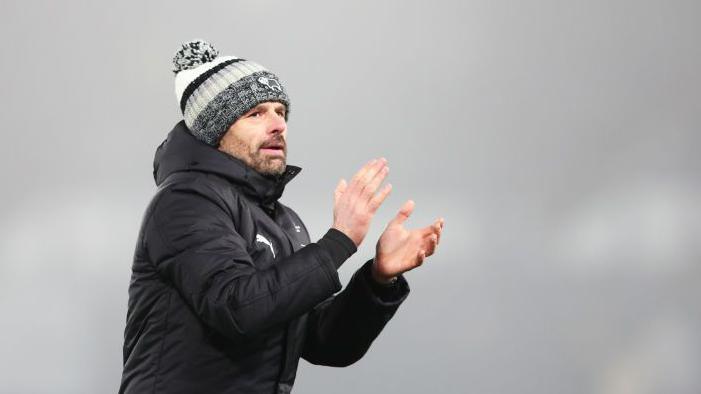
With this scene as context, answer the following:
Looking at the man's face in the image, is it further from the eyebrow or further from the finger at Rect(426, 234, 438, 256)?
the finger at Rect(426, 234, 438, 256)

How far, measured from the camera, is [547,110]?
153 inches

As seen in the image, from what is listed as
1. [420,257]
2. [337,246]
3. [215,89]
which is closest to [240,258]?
[337,246]

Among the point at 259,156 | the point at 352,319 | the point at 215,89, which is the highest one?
the point at 215,89

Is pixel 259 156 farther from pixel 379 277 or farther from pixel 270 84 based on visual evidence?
pixel 379 277

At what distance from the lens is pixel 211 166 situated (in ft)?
6.48

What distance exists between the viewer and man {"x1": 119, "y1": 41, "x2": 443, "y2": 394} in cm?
175

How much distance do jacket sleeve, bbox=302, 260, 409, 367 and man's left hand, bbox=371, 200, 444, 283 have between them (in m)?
0.09

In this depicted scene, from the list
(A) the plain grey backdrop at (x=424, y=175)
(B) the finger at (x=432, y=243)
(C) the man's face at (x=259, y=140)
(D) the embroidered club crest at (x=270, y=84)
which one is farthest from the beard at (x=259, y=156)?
(A) the plain grey backdrop at (x=424, y=175)

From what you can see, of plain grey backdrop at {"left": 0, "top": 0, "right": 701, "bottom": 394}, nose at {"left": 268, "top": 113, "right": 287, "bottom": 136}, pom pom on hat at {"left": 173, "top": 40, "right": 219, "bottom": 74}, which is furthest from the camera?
plain grey backdrop at {"left": 0, "top": 0, "right": 701, "bottom": 394}

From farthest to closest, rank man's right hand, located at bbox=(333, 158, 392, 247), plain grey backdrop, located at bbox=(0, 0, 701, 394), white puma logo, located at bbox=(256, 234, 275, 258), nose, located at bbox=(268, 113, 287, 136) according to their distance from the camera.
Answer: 1. plain grey backdrop, located at bbox=(0, 0, 701, 394)
2. nose, located at bbox=(268, 113, 287, 136)
3. white puma logo, located at bbox=(256, 234, 275, 258)
4. man's right hand, located at bbox=(333, 158, 392, 247)

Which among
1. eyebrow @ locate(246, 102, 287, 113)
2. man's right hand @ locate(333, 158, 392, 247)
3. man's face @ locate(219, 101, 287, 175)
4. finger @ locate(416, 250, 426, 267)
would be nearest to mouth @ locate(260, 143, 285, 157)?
man's face @ locate(219, 101, 287, 175)

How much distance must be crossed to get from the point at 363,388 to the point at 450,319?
0.42m

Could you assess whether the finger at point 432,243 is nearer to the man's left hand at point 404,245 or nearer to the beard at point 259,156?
the man's left hand at point 404,245

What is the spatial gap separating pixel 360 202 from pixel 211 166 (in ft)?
1.07
